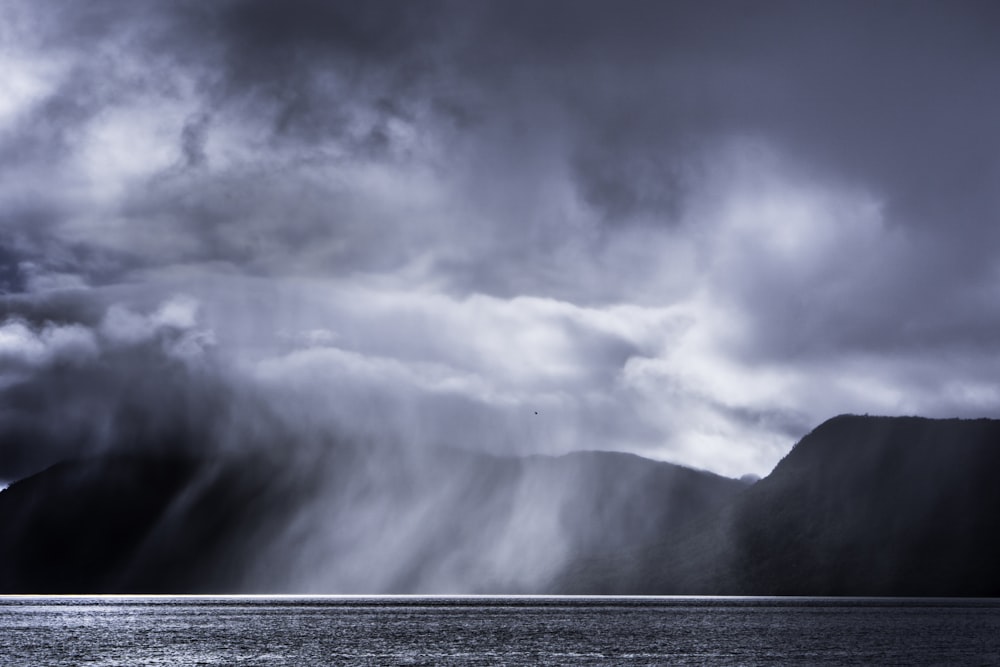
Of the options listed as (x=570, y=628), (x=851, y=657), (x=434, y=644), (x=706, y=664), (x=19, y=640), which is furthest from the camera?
(x=570, y=628)

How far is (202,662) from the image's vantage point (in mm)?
112562

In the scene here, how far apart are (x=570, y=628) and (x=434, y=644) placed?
49.6 meters

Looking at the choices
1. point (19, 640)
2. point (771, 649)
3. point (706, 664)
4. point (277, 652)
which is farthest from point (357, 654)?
point (19, 640)

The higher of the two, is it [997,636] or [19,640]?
[19,640]

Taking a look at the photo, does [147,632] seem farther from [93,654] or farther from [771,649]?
[771,649]

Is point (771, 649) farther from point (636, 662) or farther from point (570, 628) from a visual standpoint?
point (570, 628)

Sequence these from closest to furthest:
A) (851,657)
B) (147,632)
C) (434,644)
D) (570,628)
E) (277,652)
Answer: (851,657) → (277,652) → (434,644) → (147,632) → (570,628)

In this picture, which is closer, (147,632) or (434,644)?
(434,644)

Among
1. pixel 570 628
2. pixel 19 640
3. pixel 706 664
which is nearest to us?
pixel 706 664

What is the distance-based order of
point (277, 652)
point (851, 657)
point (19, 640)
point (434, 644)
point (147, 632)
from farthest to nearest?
point (147, 632) < point (19, 640) < point (434, 644) < point (277, 652) < point (851, 657)

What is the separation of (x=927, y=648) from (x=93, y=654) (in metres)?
100

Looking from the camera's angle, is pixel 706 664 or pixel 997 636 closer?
pixel 706 664

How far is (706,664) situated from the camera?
11081cm

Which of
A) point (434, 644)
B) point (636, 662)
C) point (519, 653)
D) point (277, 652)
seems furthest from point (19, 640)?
point (636, 662)
